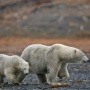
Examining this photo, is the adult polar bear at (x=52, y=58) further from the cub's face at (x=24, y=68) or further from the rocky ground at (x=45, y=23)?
the rocky ground at (x=45, y=23)

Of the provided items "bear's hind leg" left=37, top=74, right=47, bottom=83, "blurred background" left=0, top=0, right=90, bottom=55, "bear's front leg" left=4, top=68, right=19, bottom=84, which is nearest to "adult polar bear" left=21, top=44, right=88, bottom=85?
"bear's hind leg" left=37, top=74, right=47, bottom=83

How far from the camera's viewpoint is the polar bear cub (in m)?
17.2

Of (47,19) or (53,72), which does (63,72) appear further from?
(47,19)

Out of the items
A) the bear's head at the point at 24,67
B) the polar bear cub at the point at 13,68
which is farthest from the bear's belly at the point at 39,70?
the bear's head at the point at 24,67

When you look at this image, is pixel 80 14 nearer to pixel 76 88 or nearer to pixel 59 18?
pixel 59 18

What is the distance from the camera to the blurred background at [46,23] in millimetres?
62094

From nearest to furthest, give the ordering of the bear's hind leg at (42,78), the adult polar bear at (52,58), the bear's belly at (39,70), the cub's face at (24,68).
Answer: the cub's face at (24,68), the adult polar bear at (52,58), the bear's belly at (39,70), the bear's hind leg at (42,78)

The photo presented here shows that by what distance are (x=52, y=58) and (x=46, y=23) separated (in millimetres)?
48605

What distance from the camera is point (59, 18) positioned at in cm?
6694

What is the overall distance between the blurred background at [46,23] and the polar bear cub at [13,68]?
1554 inches

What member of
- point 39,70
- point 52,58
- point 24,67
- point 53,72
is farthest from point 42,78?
point 24,67

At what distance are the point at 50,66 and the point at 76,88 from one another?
1308 mm

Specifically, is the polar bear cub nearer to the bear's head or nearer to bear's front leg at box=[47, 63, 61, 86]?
the bear's head

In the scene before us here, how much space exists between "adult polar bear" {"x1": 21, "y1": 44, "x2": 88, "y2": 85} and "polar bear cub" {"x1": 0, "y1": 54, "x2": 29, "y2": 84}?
87 centimetres
